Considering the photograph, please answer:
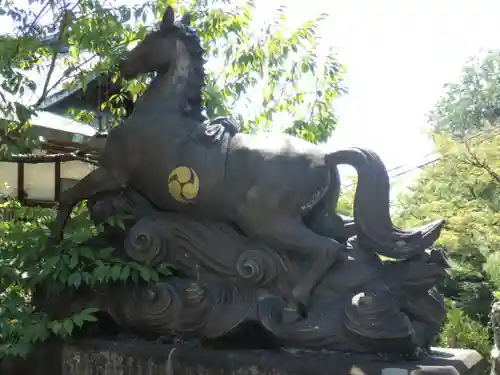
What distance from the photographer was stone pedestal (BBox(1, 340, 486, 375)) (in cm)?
289

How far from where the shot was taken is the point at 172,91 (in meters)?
3.71

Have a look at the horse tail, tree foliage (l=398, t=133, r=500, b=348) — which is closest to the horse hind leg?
the horse tail

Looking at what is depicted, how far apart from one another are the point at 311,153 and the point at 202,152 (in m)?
0.63

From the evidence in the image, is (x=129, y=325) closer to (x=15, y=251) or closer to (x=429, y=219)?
(x=15, y=251)

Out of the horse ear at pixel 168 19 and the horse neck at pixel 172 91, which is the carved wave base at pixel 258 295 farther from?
the horse ear at pixel 168 19

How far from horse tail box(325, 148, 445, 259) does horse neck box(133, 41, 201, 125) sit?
107 cm

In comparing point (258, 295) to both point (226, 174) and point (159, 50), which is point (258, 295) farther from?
point (159, 50)

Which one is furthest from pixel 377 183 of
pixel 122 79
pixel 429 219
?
pixel 429 219

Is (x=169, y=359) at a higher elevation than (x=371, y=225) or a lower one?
lower

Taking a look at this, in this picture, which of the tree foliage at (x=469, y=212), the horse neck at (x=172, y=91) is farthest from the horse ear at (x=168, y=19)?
the tree foliage at (x=469, y=212)

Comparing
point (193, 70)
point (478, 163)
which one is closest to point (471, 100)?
point (478, 163)

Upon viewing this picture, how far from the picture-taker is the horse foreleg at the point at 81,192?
3.63 m

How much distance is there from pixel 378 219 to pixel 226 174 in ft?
2.89

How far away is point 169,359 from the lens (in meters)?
3.18
